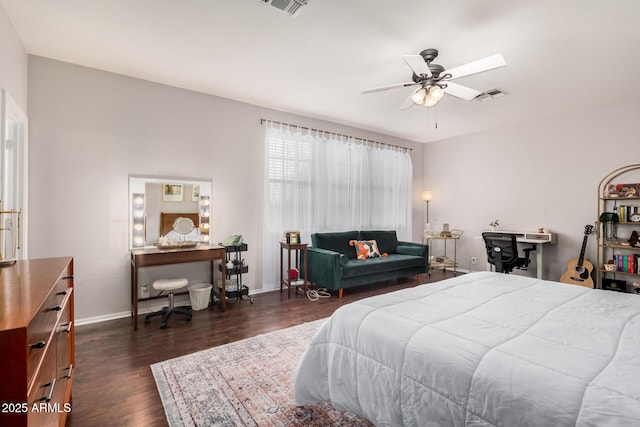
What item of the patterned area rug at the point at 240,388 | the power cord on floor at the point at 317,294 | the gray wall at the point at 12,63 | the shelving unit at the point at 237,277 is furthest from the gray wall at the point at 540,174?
the gray wall at the point at 12,63

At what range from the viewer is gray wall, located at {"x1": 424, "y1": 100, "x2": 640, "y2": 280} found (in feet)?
14.5

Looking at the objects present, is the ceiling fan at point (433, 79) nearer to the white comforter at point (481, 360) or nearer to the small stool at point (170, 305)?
the white comforter at point (481, 360)

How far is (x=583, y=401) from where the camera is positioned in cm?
95

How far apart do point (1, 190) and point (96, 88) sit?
1568mm

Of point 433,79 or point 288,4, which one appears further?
point 433,79

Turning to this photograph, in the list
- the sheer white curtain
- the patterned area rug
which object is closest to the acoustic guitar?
the sheer white curtain

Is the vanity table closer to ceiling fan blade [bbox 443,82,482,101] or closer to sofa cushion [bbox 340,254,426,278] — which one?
sofa cushion [bbox 340,254,426,278]

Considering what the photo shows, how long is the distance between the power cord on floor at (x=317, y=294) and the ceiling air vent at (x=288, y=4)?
3.30 meters

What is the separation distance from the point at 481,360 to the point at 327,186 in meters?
4.13

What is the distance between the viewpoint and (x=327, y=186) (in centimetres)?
516

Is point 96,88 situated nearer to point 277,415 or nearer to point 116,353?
point 116,353

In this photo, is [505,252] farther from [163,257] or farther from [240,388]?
[163,257]

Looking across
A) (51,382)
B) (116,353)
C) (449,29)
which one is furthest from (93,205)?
(449,29)

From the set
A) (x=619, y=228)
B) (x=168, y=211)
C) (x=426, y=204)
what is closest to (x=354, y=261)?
(x=168, y=211)
